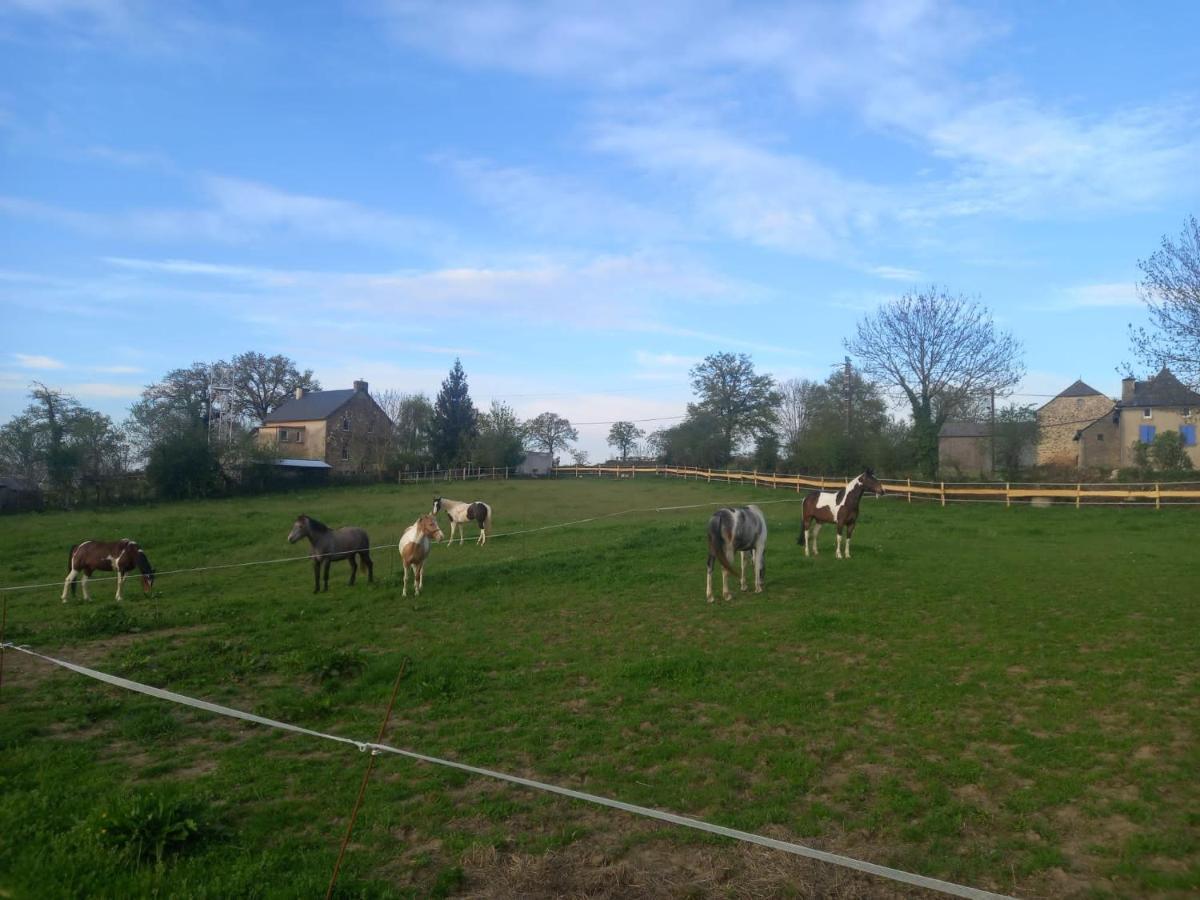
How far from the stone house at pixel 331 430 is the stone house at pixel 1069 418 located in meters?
51.2

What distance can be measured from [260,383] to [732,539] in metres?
66.5

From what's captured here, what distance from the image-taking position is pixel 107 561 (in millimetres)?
14445

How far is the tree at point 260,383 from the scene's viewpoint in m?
67.8

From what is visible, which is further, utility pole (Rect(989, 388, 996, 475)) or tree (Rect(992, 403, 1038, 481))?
tree (Rect(992, 403, 1038, 481))

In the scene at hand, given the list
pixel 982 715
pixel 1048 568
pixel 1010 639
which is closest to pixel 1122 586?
pixel 1048 568

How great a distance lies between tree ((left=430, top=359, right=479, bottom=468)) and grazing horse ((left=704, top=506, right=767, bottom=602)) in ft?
153

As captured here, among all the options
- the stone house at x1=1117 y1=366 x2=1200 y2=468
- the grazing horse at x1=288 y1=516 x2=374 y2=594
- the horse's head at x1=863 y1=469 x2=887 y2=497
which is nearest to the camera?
the grazing horse at x1=288 y1=516 x2=374 y2=594

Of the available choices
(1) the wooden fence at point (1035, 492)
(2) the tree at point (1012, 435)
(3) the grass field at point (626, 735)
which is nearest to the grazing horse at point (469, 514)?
(3) the grass field at point (626, 735)

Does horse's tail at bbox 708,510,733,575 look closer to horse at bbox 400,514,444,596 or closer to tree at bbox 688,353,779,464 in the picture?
horse at bbox 400,514,444,596

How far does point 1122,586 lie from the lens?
40.2ft

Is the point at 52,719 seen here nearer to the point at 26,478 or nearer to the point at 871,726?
the point at 871,726

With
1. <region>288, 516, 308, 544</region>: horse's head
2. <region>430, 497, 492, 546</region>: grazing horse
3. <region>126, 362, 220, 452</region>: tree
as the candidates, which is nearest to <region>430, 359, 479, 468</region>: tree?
<region>126, 362, 220, 452</region>: tree

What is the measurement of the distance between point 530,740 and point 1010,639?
6.44 metres

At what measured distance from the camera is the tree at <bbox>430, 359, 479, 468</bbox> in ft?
193
